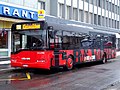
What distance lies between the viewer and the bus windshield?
1650 centimetres

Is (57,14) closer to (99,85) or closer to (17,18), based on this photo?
(17,18)

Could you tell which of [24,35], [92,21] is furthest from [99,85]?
[92,21]

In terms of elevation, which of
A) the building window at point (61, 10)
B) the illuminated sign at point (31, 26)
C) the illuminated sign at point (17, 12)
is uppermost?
the building window at point (61, 10)

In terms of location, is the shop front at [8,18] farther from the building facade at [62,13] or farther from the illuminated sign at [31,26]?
the illuminated sign at [31,26]

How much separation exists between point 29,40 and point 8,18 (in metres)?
11.3

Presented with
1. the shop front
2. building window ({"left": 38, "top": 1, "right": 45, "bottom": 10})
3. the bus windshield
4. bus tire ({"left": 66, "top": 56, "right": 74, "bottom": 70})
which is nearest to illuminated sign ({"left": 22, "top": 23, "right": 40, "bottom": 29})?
the bus windshield

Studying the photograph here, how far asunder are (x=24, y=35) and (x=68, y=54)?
3281mm

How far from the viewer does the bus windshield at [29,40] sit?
16500mm

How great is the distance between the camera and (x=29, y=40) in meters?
16.8

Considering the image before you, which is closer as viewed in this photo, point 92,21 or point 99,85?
point 99,85

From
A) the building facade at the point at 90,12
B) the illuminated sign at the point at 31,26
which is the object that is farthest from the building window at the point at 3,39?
the illuminated sign at the point at 31,26

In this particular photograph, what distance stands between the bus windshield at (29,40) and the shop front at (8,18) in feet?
30.9

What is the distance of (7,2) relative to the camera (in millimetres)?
27875

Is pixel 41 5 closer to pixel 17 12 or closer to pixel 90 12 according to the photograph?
pixel 17 12
